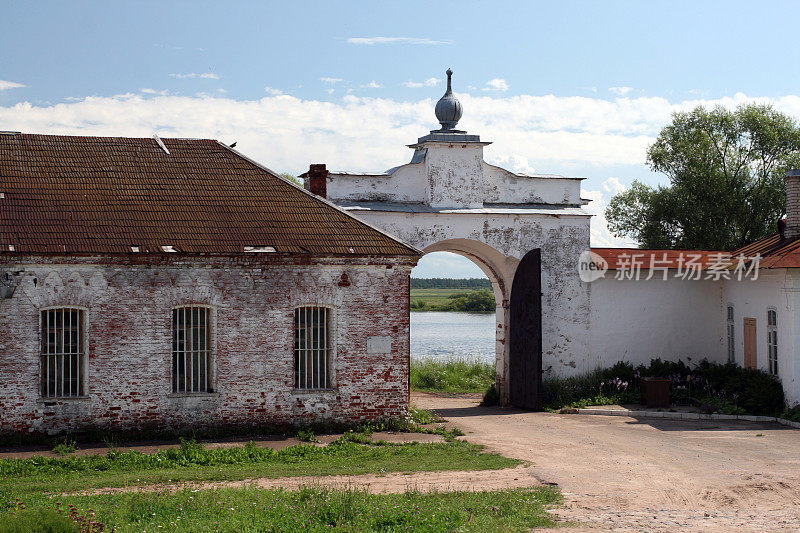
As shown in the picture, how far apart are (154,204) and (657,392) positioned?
11813 mm

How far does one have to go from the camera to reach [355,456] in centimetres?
1358

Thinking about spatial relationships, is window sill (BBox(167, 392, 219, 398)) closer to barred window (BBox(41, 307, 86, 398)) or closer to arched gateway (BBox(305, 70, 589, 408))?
barred window (BBox(41, 307, 86, 398))

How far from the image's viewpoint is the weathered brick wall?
1446cm

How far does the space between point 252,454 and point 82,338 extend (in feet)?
12.8

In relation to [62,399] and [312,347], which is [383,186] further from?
[62,399]

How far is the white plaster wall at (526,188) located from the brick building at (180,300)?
184 inches

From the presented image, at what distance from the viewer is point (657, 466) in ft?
42.9

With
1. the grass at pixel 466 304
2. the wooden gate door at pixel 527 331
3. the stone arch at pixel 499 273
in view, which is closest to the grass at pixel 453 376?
the stone arch at pixel 499 273

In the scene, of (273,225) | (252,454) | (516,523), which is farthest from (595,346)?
(516,523)

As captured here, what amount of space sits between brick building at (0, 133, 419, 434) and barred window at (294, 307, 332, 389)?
3cm

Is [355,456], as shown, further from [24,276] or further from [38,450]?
[24,276]

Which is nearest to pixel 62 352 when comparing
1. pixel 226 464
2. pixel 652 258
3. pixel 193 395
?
pixel 193 395

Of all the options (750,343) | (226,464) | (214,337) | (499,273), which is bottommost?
(226,464)

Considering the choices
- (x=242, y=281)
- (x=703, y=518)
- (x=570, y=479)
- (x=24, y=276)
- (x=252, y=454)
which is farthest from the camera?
(x=242, y=281)
